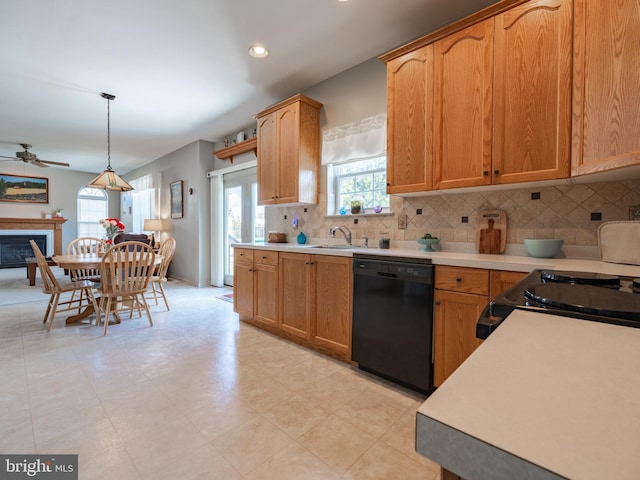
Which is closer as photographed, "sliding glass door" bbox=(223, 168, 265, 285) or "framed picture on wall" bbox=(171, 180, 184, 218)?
"sliding glass door" bbox=(223, 168, 265, 285)

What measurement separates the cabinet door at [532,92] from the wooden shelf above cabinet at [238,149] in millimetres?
3250

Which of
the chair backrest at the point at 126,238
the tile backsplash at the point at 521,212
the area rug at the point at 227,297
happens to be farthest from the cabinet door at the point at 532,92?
the chair backrest at the point at 126,238

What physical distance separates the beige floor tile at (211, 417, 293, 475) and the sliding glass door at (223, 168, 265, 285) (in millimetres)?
3296

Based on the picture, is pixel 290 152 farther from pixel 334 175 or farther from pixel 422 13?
pixel 422 13

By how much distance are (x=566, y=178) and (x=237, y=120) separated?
4.14 meters

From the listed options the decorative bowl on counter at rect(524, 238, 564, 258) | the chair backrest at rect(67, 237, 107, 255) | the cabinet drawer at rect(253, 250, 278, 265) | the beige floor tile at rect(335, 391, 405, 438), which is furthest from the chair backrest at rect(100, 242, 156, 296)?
the decorative bowl on counter at rect(524, 238, 564, 258)

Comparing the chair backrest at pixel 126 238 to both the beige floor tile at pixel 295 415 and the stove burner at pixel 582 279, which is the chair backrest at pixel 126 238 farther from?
the stove burner at pixel 582 279

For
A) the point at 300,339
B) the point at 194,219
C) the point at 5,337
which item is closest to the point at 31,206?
the point at 194,219

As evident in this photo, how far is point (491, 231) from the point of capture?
7.34ft

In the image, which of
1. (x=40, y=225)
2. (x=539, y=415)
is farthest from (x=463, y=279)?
(x=40, y=225)

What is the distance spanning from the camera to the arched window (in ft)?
28.1

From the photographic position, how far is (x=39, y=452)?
57.7 inches

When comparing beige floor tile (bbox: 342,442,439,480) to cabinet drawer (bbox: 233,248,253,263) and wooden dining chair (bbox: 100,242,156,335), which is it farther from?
wooden dining chair (bbox: 100,242,156,335)
